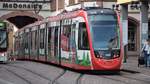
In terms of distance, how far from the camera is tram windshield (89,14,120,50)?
26484 millimetres

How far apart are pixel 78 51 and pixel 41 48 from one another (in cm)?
1167

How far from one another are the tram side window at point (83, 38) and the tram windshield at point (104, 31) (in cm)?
40

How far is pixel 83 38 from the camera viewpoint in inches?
1057

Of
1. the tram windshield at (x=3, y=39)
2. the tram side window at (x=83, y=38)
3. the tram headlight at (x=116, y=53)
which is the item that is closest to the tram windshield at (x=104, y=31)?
the tram headlight at (x=116, y=53)

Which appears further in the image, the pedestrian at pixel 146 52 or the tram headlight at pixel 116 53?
the pedestrian at pixel 146 52

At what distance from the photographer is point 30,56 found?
4528 cm

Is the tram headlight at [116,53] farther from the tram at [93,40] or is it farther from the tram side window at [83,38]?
the tram side window at [83,38]

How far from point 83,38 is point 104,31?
3.58 ft

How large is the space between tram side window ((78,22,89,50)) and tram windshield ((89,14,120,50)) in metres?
0.40

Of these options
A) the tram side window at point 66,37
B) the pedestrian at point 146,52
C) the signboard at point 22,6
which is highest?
the signboard at point 22,6

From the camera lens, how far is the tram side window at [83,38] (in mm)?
26672

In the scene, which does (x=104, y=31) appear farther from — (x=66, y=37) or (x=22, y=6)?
(x=22, y=6)

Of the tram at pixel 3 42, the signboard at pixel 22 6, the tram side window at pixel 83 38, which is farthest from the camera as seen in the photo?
the signboard at pixel 22 6

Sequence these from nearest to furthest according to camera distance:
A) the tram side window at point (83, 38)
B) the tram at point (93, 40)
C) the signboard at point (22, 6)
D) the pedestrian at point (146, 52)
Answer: the tram at point (93, 40)
the tram side window at point (83, 38)
the pedestrian at point (146, 52)
the signboard at point (22, 6)
